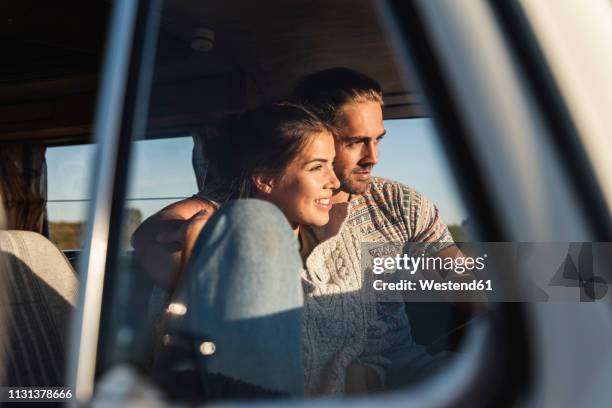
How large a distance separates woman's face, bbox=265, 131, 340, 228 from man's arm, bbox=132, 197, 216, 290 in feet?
0.44

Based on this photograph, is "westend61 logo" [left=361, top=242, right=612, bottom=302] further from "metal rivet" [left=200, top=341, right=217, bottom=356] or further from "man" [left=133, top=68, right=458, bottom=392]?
"metal rivet" [left=200, top=341, right=217, bottom=356]

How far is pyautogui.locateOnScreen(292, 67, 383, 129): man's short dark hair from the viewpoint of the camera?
4.00 ft

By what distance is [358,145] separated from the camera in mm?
1121

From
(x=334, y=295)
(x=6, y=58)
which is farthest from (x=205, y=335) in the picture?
(x=6, y=58)

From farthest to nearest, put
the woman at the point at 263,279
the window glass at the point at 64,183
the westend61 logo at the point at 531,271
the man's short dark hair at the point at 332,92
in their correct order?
the window glass at the point at 64,183
the man's short dark hair at the point at 332,92
the woman at the point at 263,279
the westend61 logo at the point at 531,271

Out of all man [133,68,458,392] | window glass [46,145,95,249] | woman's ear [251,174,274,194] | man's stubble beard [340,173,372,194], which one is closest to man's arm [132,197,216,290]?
man [133,68,458,392]

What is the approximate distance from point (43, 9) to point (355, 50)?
5.11ft

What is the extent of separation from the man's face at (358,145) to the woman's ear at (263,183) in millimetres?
127

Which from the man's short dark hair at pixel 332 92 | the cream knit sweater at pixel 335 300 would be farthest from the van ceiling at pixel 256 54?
the cream knit sweater at pixel 335 300

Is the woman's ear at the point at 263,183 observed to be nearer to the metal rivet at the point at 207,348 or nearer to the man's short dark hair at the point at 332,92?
the man's short dark hair at the point at 332,92

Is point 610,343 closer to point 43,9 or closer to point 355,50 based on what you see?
point 355,50

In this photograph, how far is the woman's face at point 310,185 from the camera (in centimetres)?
109

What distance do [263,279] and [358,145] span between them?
36 cm

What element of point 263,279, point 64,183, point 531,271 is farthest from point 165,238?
point 64,183
